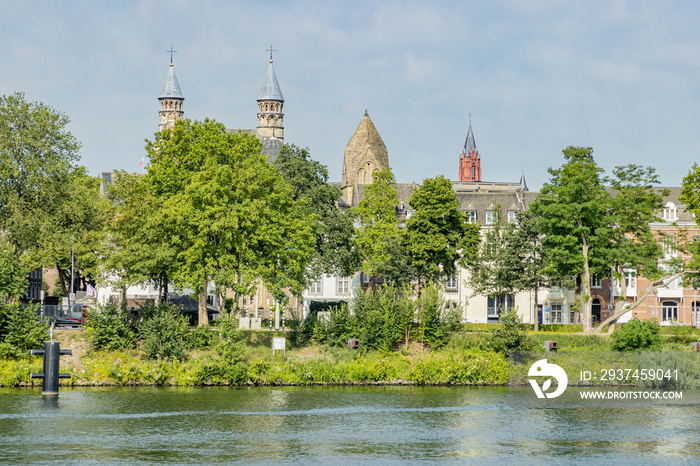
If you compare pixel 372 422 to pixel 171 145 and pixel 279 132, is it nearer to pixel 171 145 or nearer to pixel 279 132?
pixel 171 145

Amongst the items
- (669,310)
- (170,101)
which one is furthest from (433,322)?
(170,101)

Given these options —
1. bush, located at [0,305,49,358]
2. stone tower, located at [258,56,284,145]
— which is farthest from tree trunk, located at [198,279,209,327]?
stone tower, located at [258,56,284,145]

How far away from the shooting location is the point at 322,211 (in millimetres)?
82000

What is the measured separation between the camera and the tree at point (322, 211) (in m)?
80.9

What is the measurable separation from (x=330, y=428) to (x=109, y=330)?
2240 cm

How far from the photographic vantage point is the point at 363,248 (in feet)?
298

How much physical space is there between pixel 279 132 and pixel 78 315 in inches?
4819

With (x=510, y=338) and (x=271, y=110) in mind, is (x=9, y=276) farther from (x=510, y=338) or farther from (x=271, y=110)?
(x=271, y=110)

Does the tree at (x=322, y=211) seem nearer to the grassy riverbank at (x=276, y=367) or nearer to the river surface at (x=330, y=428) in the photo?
the grassy riverbank at (x=276, y=367)

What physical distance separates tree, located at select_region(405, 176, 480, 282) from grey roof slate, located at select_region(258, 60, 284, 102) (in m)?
111

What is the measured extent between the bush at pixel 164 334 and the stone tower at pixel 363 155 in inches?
3171

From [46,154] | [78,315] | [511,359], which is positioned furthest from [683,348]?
[46,154]

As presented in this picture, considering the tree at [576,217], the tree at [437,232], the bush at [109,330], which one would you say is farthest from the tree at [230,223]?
the tree at [576,217]

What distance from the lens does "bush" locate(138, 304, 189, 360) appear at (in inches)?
2190
